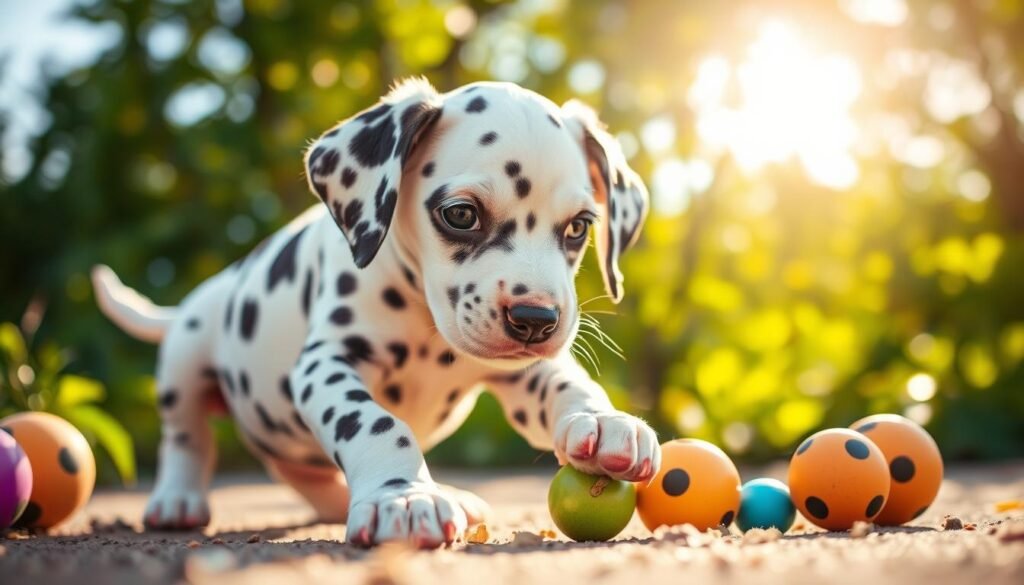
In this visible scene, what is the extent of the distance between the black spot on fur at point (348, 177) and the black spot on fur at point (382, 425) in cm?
88

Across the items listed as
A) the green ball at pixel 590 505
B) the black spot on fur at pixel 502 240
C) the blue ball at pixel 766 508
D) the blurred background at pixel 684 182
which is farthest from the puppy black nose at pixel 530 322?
the blurred background at pixel 684 182

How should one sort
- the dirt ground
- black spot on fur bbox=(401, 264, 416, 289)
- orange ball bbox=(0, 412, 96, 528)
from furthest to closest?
orange ball bbox=(0, 412, 96, 528), black spot on fur bbox=(401, 264, 416, 289), the dirt ground

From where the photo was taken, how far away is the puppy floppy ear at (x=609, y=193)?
3740 millimetres

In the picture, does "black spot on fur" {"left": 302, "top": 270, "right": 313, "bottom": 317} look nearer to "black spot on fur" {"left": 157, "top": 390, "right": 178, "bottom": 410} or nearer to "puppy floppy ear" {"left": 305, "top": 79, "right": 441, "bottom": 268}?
"puppy floppy ear" {"left": 305, "top": 79, "right": 441, "bottom": 268}

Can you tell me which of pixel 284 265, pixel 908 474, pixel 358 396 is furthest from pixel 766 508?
pixel 284 265

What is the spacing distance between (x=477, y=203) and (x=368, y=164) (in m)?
0.47

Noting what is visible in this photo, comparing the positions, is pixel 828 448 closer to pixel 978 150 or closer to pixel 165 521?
pixel 165 521

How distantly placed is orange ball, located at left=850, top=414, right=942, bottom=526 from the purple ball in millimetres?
3118

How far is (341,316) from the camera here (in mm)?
3676

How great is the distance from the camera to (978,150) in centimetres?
1055

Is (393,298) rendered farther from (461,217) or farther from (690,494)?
(690,494)

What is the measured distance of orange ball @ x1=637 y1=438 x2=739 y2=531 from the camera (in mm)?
3287

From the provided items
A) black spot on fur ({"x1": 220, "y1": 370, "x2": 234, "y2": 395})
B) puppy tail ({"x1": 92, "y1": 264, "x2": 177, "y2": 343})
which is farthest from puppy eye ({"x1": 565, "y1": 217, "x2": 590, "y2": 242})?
puppy tail ({"x1": 92, "y1": 264, "x2": 177, "y2": 343})

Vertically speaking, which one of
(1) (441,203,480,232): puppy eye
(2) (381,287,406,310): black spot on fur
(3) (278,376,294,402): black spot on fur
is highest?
(1) (441,203,480,232): puppy eye
